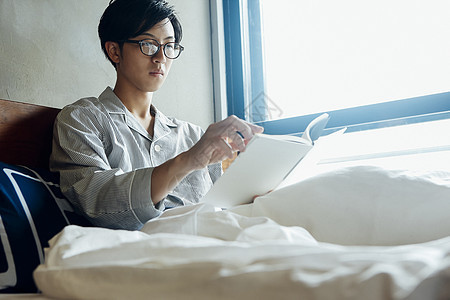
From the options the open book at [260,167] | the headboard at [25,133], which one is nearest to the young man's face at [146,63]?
the headboard at [25,133]

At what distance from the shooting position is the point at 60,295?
49 cm

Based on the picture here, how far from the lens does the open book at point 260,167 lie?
3.00ft

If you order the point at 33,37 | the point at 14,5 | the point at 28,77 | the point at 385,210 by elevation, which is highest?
the point at 14,5

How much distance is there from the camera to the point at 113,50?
1.43 m

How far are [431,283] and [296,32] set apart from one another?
1822mm

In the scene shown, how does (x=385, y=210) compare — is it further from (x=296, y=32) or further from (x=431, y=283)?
(x=296, y=32)

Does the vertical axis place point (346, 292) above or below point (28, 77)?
below

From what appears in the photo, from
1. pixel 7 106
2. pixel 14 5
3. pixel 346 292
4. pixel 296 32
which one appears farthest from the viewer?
pixel 296 32

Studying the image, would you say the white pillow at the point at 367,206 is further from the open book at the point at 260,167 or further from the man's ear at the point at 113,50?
the man's ear at the point at 113,50

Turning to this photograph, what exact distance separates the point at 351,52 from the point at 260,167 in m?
1.07

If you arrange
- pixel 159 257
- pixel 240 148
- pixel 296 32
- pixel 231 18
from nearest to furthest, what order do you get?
pixel 159 257 → pixel 240 148 → pixel 296 32 → pixel 231 18

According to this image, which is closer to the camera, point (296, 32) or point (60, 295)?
point (60, 295)

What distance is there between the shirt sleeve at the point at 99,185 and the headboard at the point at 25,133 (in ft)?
0.32

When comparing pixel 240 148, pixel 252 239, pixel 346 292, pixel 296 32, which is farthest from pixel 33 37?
pixel 346 292
